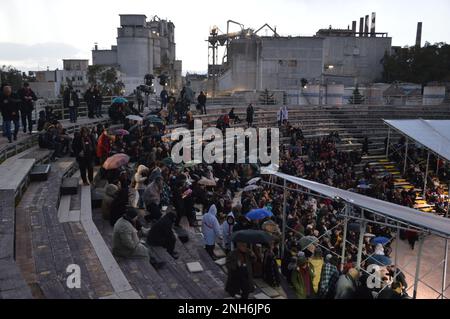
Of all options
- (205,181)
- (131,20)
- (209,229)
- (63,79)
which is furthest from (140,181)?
(63,79)

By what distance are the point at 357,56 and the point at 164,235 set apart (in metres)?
52.5

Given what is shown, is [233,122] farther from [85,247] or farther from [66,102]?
[85,247]

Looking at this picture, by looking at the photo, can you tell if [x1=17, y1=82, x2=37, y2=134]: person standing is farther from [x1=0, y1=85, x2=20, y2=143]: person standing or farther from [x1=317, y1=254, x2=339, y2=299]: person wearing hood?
[x1=317, y1=254, x2=339, y2=299]: person wearing hood

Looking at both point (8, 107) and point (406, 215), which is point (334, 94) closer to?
point (8, 107)

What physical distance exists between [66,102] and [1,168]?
7.37 metres

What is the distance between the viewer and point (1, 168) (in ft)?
32.6

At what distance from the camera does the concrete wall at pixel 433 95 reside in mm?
37062

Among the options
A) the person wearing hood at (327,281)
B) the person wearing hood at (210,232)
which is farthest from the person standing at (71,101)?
the person wearing hood at (327,281)

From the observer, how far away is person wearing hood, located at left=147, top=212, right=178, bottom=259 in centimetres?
814

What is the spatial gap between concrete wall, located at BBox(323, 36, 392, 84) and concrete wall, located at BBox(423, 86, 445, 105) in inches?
666

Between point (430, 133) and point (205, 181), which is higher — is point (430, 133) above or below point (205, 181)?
above

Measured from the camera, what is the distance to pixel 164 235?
8156 millimetres
